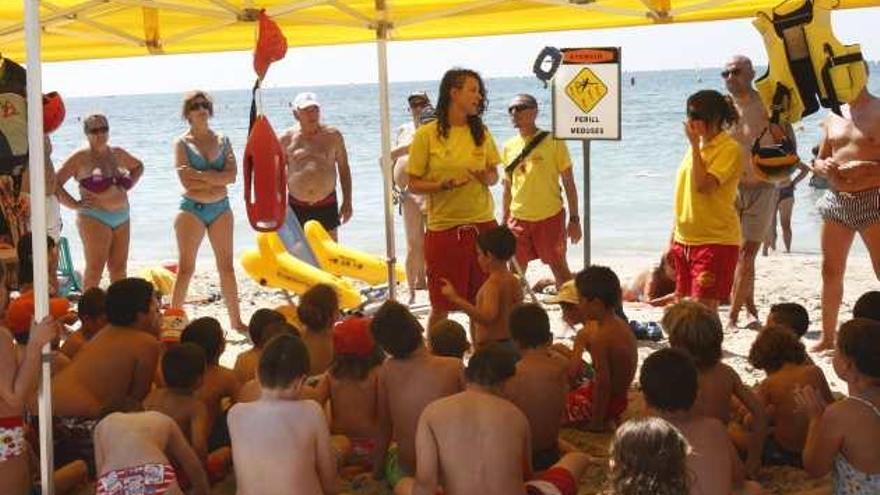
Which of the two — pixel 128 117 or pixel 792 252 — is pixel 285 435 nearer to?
pixel 792 252

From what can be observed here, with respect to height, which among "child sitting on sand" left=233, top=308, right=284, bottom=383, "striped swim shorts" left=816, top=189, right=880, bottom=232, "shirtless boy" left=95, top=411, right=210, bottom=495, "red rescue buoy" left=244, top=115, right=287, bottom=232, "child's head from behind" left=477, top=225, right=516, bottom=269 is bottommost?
"shirtless boy" left=95, top=411, right=210, bottom=495

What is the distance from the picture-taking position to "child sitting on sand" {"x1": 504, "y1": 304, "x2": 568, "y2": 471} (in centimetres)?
450

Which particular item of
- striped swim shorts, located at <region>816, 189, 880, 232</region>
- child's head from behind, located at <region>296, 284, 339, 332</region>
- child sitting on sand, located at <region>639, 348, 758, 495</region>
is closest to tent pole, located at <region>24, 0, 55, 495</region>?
child's head from behind, located at <region>296, 284, 339, 332</region>

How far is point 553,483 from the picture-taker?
13.3 ft

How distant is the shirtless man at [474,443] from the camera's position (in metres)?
3.75

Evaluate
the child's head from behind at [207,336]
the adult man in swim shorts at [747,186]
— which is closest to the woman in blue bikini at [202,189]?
the child's head from behind at [207,336]

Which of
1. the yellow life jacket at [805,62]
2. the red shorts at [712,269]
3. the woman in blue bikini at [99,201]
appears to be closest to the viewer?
the yellow life jacket at [805,62]

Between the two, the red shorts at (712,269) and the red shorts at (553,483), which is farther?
the red shorts at (712,269)

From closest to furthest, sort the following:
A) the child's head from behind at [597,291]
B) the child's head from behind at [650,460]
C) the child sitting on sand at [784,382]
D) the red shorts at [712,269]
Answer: the child's head from behind at [650,460] → the child sitting on sand at [784,382] → the child's head from behind at [597,291] → the red shorts at [712,269]

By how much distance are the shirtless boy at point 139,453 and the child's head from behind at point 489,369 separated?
0.98 metres

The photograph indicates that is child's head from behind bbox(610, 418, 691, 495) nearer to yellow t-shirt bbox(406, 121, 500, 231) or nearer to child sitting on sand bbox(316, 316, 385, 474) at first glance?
child sitting on sand bbox(316, 316, 385, 474)

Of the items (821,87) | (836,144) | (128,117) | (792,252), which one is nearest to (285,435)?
(821,87)

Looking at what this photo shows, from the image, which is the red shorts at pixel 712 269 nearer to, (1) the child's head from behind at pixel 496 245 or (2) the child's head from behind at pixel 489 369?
(1) the child's head from behind at pixel 496 245

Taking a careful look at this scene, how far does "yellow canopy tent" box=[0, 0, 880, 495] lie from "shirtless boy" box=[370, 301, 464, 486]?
193 cm
